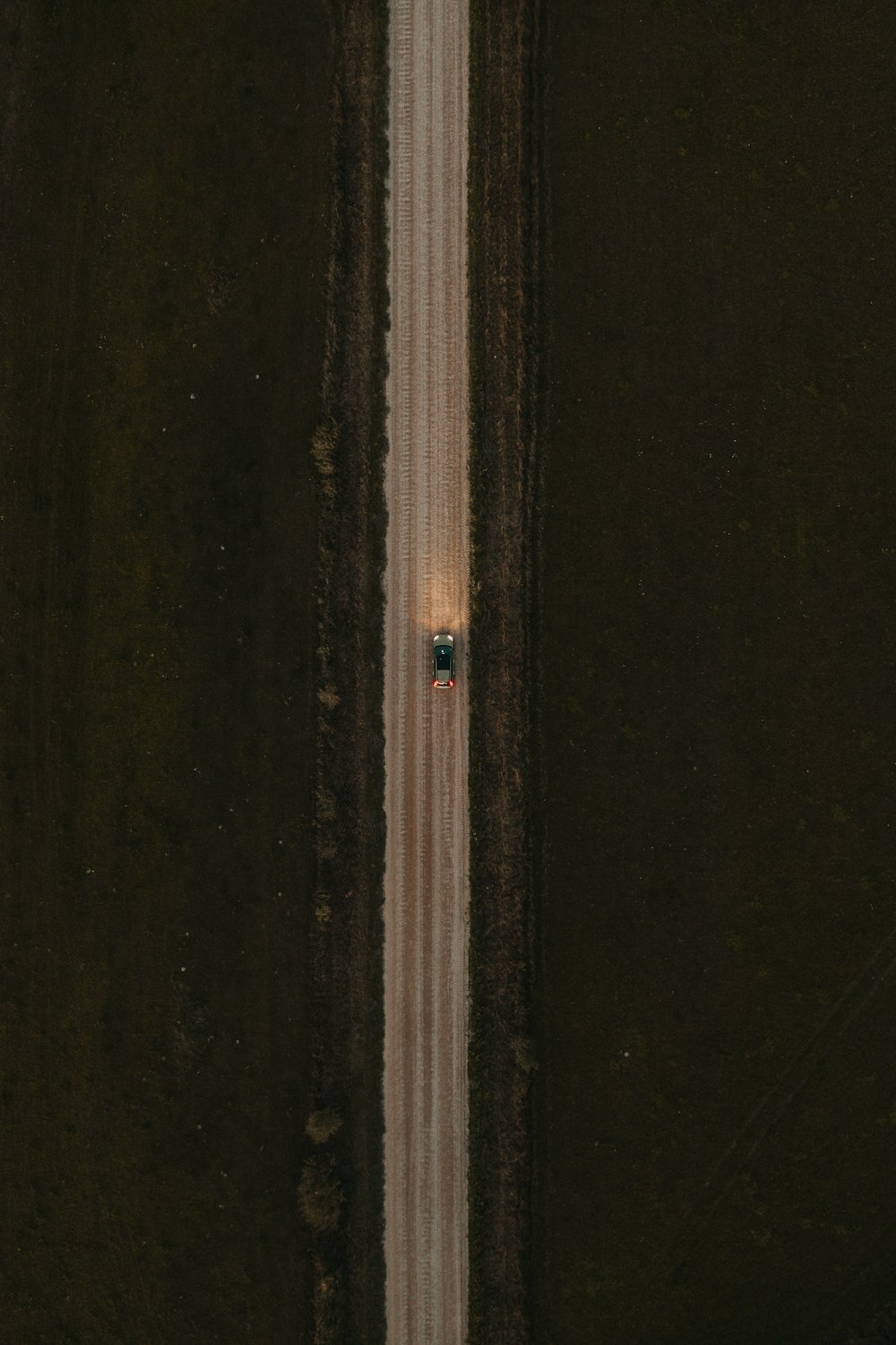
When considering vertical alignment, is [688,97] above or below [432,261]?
above

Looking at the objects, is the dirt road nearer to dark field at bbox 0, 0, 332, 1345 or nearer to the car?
the car

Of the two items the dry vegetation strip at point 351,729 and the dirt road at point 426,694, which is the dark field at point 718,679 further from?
the dry vegetation strip at point 351,729

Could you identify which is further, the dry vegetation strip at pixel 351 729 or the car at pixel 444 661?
the car at pixel 444 661

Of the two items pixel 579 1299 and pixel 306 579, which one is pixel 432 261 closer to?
pixel 306 579

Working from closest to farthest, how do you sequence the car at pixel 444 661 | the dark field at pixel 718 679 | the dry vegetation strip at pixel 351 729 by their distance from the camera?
1. the dark field at pixel 718 679
2. the dry vegetation strip at pixel 351 729
3. the car at pixel 444 661

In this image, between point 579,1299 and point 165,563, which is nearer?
point 579,1299

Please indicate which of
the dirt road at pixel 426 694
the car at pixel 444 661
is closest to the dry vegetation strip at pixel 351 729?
the dirt road at pixel 426 694

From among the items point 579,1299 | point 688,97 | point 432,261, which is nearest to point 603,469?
point 432,261
